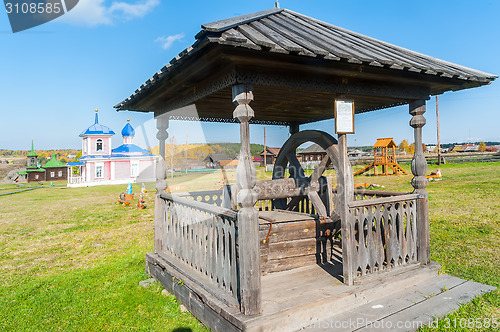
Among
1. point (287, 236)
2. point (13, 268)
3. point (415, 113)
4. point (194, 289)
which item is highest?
point (415, 113)

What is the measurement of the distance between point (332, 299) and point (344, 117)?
233cm

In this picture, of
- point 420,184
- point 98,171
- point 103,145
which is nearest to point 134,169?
point 98,171

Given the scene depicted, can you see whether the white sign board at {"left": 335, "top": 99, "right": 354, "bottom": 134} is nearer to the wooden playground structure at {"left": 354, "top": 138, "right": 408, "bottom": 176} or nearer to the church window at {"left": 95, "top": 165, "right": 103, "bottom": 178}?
the wooden playground structure at {"left": 354, "top": 138, "right": 408, "bottom": 176}

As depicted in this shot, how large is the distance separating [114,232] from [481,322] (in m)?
9.71

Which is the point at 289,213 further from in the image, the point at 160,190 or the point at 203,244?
the point at 160,190

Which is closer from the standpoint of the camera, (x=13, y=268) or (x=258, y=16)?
(x=258, y=16)

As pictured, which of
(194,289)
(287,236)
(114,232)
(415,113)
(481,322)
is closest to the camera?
(481,322)

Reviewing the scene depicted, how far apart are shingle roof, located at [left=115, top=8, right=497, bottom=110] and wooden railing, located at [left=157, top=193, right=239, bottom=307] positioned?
1.81m

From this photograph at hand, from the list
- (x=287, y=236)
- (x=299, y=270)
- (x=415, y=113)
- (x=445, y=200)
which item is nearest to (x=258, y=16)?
(x=415, y=113)

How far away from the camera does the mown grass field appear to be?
4039mm

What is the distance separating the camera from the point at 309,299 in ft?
11.8

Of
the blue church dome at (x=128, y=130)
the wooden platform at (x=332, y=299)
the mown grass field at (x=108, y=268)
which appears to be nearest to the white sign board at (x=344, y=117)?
the wooden platform at (x=332, y=299)

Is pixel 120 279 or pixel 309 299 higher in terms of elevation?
pixel 309 299

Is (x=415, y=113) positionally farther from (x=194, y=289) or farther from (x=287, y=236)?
(x=194, y=289)
